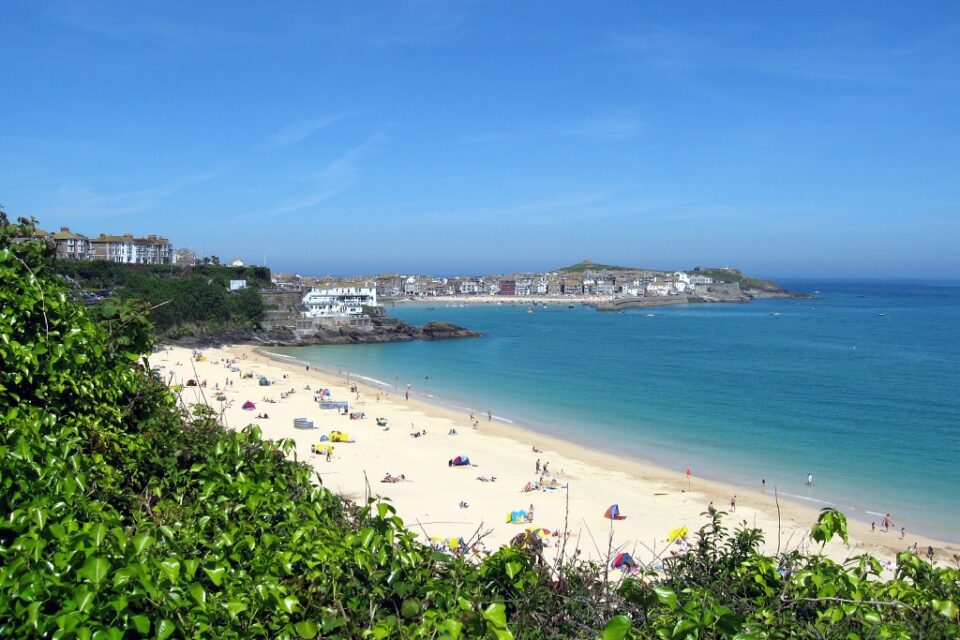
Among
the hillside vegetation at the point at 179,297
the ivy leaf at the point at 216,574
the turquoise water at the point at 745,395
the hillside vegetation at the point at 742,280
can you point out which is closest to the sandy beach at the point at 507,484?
the turquoise water at the point at 745,395

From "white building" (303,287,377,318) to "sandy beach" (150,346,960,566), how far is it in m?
29.2

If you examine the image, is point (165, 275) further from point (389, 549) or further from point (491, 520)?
point (389, 549)

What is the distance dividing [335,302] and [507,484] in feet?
144

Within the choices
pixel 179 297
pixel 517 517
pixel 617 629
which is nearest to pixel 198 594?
pixel 617 629

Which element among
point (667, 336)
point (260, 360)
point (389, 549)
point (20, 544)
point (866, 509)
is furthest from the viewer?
point (667, 336)

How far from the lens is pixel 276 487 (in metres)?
3.57

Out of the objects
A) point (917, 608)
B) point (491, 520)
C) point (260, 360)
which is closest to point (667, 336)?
point (260, 360)

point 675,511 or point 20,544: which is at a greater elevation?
point 20,544

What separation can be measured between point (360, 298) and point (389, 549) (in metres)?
60.1

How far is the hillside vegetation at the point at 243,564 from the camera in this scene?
2.20 m

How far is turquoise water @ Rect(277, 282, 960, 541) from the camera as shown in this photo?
63.7ft

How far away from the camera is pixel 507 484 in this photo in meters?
17.9

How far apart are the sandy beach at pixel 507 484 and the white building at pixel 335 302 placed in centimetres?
2916

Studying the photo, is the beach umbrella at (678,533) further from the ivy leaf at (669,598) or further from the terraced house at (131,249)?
the terraced house at (131,249)
